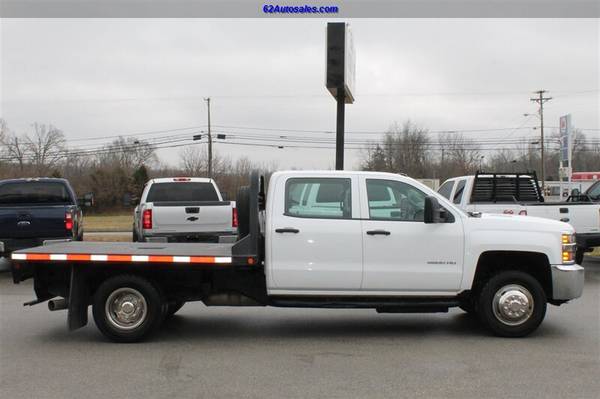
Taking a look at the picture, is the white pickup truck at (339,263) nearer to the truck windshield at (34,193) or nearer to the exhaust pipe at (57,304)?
the exhaust pipe at (57,304)

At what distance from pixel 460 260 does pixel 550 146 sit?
261ft

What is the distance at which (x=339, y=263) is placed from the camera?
6645 millimetres

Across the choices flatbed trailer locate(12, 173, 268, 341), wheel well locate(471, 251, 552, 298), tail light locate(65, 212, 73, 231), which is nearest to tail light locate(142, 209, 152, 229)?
tail light locate(65, 212, 73, 231)

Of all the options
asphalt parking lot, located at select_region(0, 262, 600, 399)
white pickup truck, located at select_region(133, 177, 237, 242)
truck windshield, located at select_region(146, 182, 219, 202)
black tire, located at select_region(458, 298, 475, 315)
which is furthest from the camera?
truck windshield, located at select_region(146, 182, 219, 202)

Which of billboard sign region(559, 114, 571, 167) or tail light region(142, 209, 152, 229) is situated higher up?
billboard sign region(559, 114, 571, 167)

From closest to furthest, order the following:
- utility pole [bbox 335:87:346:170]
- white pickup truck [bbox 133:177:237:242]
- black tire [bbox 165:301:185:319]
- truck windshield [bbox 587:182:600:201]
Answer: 1. black tire [bbox 165:301:185:319]
2. white pickup truck [bbox 133:177:237:242]
3. truck windshield [bbox 587:182:600:201]
4. utility pole [bbox 335:87:346:170]

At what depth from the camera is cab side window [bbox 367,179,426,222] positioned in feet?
22.3

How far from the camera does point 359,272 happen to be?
21.8 ft

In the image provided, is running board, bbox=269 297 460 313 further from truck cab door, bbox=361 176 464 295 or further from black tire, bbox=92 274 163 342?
black tire, bbox=92 274 163 342

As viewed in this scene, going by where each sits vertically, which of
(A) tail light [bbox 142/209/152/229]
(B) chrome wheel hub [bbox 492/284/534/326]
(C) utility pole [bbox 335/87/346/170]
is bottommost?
(B) chrome wheel hub [bbox 492/284/534/326]

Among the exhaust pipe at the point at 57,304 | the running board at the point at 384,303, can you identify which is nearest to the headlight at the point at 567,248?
the running board at the point at 384,303

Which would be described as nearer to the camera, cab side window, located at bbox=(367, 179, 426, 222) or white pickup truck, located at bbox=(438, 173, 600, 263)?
cab side window, located at bbox=(367, 179, 426, 222)

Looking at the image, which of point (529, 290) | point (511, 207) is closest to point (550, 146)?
point (511, 207)

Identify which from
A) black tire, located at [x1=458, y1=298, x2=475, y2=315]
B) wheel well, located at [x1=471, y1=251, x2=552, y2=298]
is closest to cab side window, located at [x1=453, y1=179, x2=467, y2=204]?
black tire, located at [x1=458, y1=298, x2=475, y2=315]
